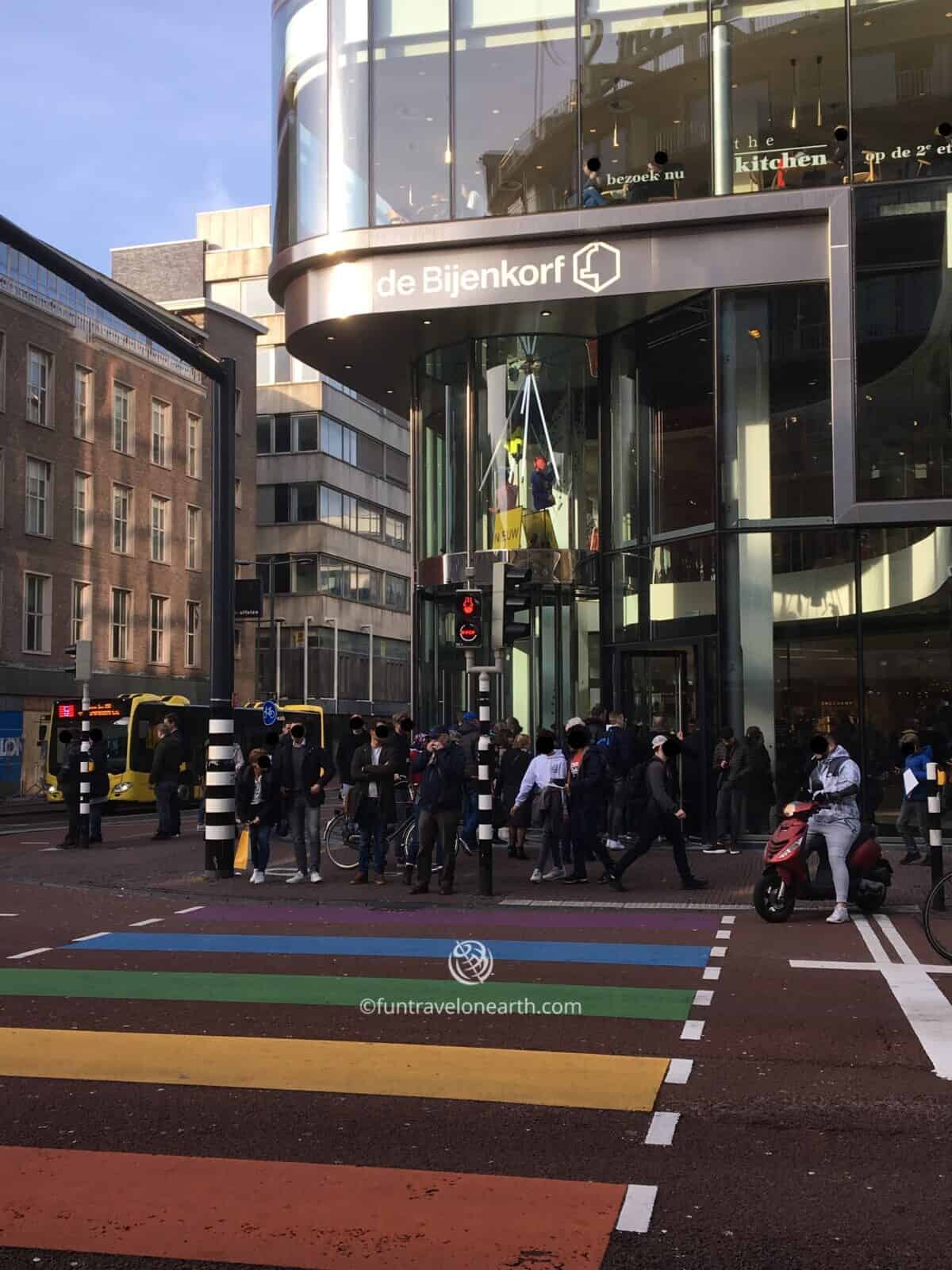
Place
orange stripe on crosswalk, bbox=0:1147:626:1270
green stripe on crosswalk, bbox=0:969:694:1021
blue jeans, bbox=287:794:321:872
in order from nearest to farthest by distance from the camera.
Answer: orange stripe on crosswalk, bbox=0:1147:626:1270
green stripe on crosswalk, bbox=0:969:694:1021
blue jeans, bbox=287:794:321:872

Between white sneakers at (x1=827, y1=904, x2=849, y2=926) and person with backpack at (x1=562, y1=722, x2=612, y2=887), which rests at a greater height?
person with backpack at (x1=562, y1=722, x2=612, y2=887)

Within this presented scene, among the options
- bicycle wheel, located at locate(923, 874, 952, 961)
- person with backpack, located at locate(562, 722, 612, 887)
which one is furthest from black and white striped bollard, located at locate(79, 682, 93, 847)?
bicycle wheel, located at locate(923, 874, 952, 961)

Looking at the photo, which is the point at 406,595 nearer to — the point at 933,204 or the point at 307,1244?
the point at 933,204

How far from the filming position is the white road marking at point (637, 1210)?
184 inches

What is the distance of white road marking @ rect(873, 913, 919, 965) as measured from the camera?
413 inches

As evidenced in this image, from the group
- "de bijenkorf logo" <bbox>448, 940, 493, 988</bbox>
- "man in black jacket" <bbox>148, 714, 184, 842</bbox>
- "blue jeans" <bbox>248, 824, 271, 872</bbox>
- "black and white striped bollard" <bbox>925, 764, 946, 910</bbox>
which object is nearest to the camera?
"de bijenkorf logo" <bbox>448, 940, 493, 988</bbox>

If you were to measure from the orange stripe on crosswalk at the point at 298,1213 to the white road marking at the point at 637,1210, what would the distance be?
1.4 inches

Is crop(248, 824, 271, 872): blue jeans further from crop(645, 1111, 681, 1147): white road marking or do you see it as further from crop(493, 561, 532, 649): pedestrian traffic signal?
crop(645, 1111, 681, 1147): white road marking

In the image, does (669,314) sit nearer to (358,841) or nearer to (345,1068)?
(358,841)

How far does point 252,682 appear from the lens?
6019 centimetres

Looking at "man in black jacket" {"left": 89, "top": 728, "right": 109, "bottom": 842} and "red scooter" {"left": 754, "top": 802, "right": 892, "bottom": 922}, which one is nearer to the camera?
"red scooter" {"left": 754, "top": 802, "right": 892, "bottom": 922}

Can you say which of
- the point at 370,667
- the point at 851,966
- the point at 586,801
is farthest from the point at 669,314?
the point at 370,667

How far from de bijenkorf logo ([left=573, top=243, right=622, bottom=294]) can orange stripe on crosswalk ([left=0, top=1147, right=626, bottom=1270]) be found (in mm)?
17981

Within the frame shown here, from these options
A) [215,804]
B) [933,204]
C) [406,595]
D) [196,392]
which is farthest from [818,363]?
[406,595]
